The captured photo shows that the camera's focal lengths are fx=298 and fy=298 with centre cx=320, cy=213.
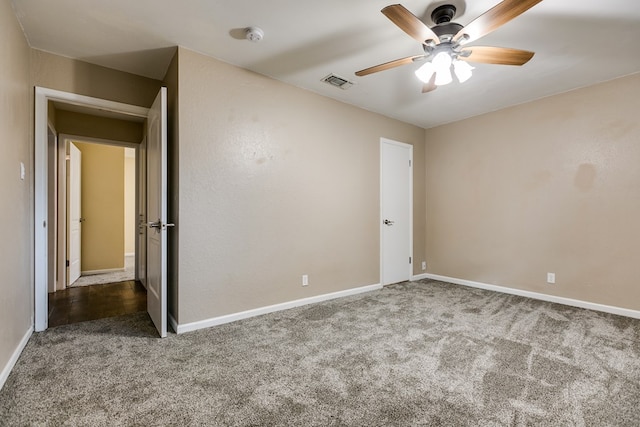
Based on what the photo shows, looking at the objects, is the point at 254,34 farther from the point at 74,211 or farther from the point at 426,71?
the point at 74,211

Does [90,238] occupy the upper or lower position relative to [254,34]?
lower

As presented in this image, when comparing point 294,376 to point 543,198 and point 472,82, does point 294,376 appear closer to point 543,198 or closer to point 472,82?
point 472,82

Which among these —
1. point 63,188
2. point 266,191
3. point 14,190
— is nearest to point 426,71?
point 266,191

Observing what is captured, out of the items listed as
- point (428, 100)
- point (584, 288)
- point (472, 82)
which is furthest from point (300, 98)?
point (584, 288)

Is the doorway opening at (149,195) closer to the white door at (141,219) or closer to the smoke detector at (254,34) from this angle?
the smoke detector at (254,34)

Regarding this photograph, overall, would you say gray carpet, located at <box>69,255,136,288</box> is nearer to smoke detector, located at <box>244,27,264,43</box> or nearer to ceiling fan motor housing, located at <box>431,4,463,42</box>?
smoke detector, located at <box>244,27,264,43</box>

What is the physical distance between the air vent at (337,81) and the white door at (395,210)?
1.17 meters

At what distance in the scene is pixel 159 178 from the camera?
2.56 meters

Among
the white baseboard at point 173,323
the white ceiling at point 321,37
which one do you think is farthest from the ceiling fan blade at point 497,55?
the white baseboard at point 173,323

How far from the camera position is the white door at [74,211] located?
433cm

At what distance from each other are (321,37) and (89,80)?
7.34 ft

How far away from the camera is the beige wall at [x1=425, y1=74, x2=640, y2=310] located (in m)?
3.07

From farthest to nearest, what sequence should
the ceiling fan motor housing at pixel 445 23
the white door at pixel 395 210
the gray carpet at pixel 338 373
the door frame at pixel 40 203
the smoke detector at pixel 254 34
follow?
the white door at pixel 395 210 < the door frame at pixel 40 203 < the smoke detector at pixel 254 34 < the ceiling fan motor housing at pixel 445 23 < the gray carpet at pixel 338 373

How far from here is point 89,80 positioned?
2.82 meters
